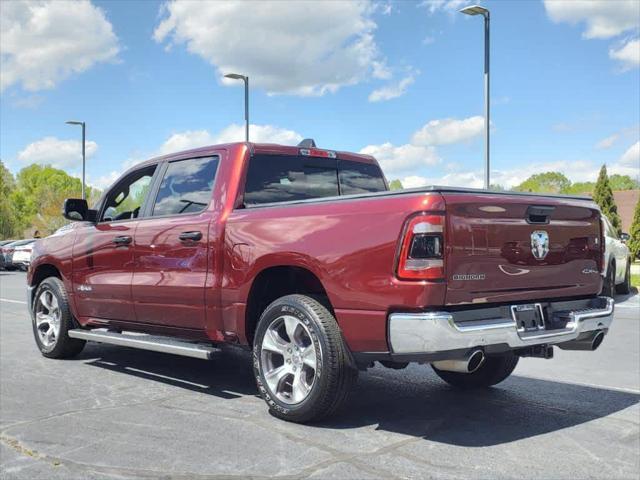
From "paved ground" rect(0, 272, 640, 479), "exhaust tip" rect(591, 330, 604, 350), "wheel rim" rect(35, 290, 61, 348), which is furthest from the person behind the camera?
"wheel rim" rect(35, 290, 61, 348)

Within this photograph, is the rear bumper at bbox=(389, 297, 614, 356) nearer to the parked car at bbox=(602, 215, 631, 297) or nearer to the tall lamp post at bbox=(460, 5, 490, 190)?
the parked car at bbox=(602, 215, 631, 297)

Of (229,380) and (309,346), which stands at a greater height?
(309,346)

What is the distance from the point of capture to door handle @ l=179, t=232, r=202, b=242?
5.26 metres

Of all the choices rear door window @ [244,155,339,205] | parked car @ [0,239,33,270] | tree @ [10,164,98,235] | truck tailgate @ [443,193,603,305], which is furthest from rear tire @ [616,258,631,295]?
tree @ [10,164,98,235]

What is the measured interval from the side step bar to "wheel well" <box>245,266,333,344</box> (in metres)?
0.38

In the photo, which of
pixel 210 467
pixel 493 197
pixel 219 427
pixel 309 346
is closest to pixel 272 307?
pixel 309 346

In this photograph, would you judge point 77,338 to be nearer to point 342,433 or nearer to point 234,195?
point 234,195

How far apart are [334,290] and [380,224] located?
1.82 feet

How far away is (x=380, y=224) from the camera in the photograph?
4070mm

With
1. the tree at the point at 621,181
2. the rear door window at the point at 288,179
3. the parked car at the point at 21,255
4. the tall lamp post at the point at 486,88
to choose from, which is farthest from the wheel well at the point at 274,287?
the tree at the point at 621,181

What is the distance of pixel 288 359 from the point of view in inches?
183

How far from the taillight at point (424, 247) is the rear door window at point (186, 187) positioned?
2042mm

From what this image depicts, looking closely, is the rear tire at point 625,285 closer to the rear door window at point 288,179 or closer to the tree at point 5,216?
the rear door window at point 288,179

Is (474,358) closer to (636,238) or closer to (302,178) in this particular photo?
(302,178)
